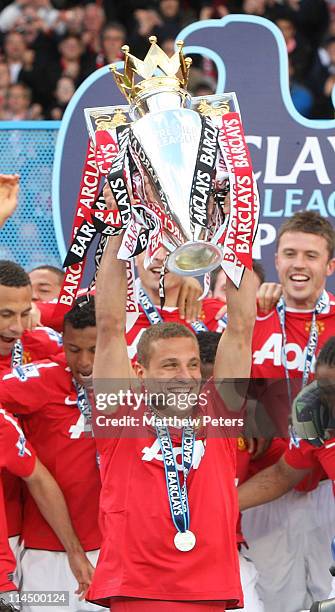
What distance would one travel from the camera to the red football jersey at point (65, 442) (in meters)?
5.18

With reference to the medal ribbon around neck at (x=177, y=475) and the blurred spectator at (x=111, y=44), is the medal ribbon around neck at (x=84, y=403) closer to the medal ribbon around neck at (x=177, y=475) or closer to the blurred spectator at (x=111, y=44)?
the medal ribbon around neck at (x=177, y=475)

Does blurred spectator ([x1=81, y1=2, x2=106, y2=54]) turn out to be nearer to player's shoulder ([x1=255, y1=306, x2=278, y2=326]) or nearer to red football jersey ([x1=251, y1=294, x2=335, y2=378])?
player's shoulder ([x1=255, y1=306, x2=278, y2=326])

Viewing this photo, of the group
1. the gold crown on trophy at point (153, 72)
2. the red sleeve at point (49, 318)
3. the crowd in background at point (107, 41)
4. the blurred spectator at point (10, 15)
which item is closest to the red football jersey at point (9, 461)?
the red sleeve at point (49, 318)

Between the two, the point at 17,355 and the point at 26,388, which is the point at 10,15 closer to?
the point at 17,355

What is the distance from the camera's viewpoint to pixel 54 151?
6.96 metres

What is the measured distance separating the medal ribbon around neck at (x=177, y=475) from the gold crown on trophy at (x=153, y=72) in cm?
111

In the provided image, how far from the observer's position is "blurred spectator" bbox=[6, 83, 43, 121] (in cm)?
991

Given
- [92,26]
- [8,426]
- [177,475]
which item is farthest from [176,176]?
[92,26]

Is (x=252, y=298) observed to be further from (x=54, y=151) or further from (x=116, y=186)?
(x=54, y=151)

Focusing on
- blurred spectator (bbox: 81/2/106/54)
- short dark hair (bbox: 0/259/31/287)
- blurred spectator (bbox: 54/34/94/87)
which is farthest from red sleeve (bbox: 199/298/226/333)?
blurred spectator (bbox: 81/2/106/54)

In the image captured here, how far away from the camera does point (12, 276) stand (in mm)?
5387

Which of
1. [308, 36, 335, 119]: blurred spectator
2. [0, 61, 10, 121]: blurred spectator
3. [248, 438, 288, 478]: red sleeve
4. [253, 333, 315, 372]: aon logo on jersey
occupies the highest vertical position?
[0, 61, 10, 121]: blurred spectator

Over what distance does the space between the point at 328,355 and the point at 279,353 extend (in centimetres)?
58

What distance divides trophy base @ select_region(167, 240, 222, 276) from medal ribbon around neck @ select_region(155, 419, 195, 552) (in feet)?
2.21
